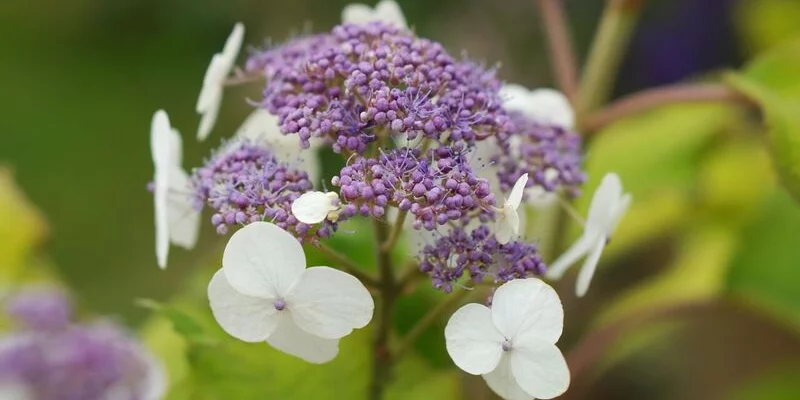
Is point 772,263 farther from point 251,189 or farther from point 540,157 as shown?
point 251,189

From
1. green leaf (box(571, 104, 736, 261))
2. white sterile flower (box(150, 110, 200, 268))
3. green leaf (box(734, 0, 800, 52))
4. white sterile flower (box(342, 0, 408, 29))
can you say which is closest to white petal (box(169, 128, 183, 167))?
white sterile flower (box(150, 110, 200, 268))

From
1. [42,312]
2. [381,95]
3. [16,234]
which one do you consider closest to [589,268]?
[381,95]

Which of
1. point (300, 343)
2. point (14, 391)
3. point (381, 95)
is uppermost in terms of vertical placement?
point (381, 95)

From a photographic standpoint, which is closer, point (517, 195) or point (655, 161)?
point (517, 195)

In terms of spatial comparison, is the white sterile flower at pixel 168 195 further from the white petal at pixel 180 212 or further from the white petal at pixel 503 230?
the white petal at pixel 503 230

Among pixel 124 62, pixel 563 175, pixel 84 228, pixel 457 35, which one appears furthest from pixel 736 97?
pixel 124 62

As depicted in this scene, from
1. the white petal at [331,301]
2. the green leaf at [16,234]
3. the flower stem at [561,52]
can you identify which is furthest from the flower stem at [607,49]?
the green leaf at [16,234]
